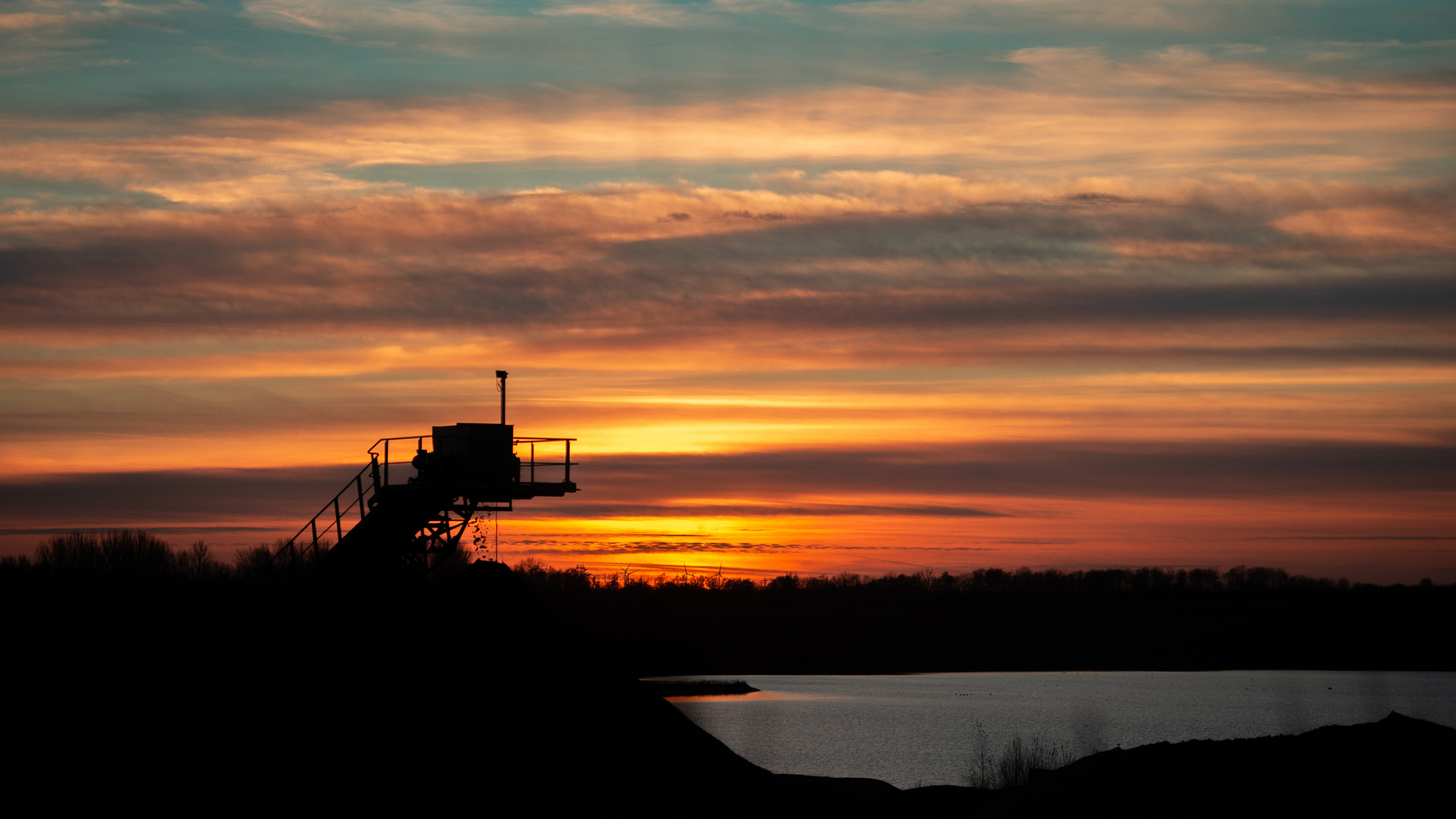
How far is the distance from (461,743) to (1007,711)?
53.6 metres

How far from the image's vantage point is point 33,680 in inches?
1030

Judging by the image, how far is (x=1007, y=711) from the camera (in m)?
69.6

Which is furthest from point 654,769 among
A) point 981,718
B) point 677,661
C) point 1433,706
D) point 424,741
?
point 677,661

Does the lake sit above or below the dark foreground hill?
below

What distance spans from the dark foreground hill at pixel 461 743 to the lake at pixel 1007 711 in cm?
2036

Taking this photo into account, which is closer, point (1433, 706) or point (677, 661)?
point (1433, 706)

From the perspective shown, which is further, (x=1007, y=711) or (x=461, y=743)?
(x=1007, y=711)

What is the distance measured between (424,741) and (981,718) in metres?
49.0

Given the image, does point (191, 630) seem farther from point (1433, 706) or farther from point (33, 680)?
point (1433, 706)

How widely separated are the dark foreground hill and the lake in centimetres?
2036

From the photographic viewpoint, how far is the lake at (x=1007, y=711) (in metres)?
50.8

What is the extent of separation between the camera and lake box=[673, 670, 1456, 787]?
50.8 m

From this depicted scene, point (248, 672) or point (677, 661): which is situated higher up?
point (248, 672)

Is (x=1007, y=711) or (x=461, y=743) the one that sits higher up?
(x=461, y=743)
